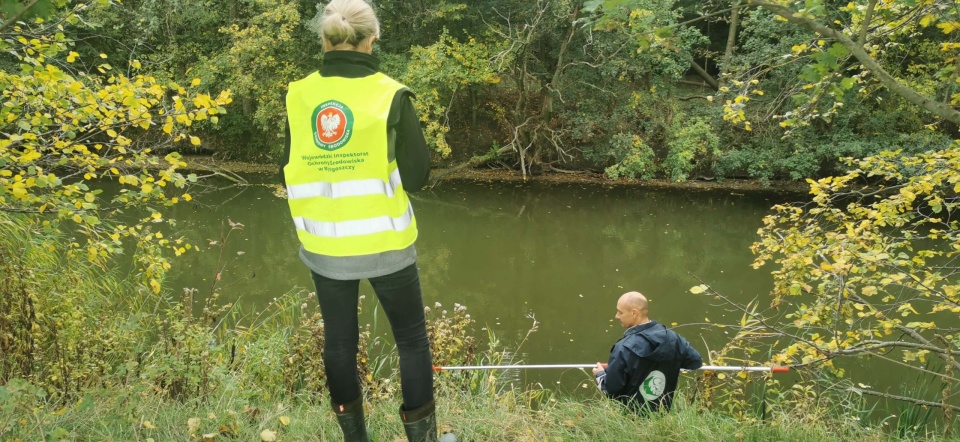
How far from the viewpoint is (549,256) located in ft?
33.2

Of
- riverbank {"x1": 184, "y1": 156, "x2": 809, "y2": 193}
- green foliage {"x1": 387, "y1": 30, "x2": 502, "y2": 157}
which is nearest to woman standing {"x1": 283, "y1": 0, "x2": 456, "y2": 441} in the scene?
green foliage {"x1": 387, "y1": 30, "x2": 502, "y2": 157}

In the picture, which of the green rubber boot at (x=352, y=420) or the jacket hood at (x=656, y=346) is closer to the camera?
the green rubber boot at (x=352, y=420)

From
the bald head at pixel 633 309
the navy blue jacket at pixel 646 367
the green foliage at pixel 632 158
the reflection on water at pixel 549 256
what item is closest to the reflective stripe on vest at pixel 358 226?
the navy blue jacket at pixel 646 367

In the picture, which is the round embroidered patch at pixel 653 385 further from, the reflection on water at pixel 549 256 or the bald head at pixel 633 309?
the reflection on water at pixel 549 256

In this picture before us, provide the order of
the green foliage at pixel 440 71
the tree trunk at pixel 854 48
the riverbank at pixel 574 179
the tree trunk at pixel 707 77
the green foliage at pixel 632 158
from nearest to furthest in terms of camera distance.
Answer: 1. the tree trunk at pixel 854 48
2. the green foliage at pixel 440 71
3. the green foliage at pixel 632 158
4. the riverbank at pixel 574 179
5. the tree trunk at pixel 707 77

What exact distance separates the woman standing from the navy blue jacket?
1.34m

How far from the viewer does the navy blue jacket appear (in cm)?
302

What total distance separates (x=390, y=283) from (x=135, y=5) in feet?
50.2

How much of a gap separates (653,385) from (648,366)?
0.08 metres

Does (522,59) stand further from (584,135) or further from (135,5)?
(135,5)

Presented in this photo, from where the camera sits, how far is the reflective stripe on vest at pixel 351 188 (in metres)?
1.87

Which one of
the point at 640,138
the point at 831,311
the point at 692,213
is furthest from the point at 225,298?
the point at 640,138

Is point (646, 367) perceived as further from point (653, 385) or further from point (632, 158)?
point (632, 158)

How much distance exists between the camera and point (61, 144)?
2.98m
